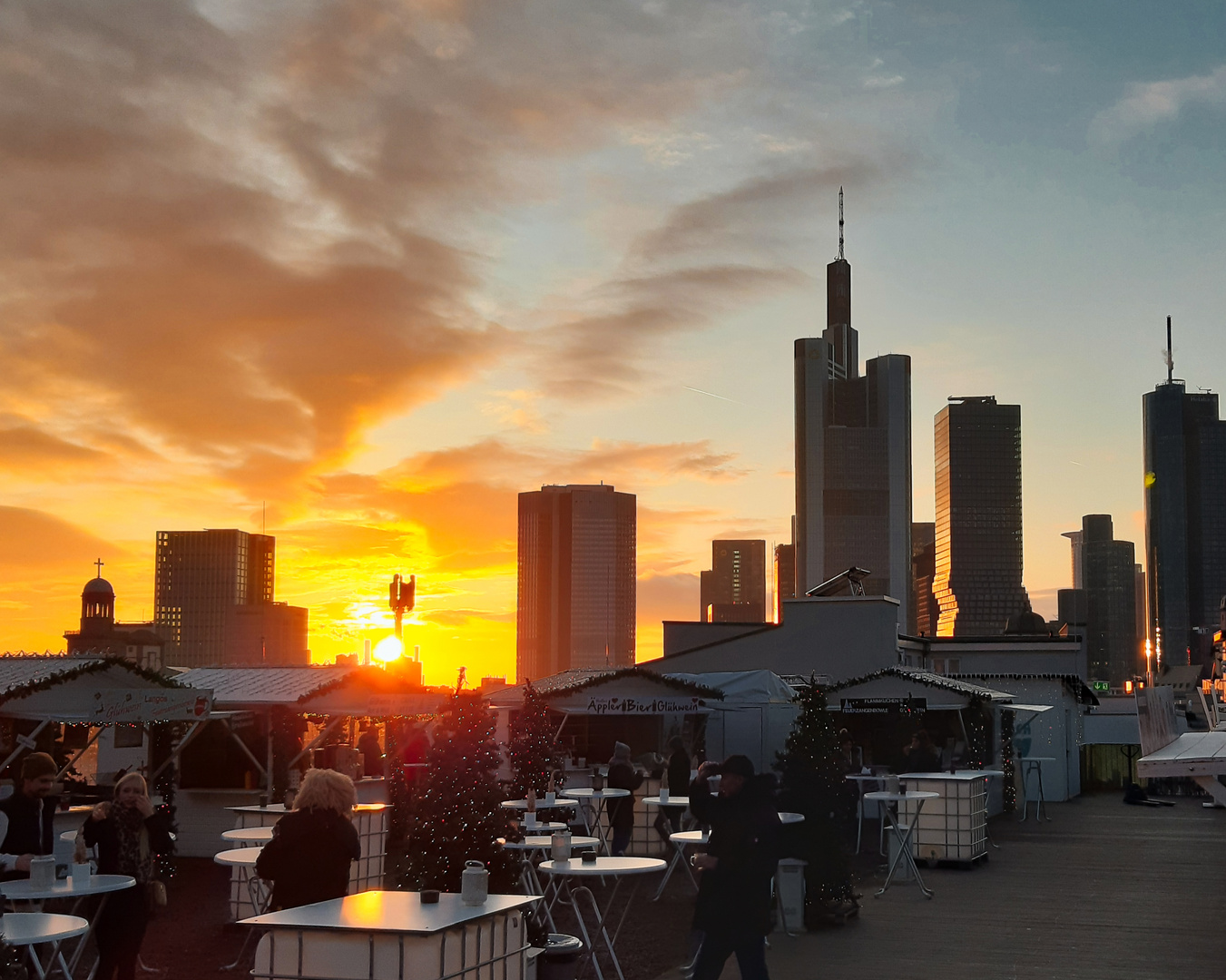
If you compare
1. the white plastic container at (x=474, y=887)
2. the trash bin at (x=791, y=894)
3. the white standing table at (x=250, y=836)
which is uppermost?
the white plastic container at (x=474, y=887)

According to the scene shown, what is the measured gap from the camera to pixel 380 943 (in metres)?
6.87

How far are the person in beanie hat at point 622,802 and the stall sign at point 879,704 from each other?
9144 millimetres

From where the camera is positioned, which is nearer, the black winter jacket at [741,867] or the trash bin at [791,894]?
the black winter jacket at [741,867]

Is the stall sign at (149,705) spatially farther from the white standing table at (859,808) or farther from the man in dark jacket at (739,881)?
the man in dark jacket at (739,881)

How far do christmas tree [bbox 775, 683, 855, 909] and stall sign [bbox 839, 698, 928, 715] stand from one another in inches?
458

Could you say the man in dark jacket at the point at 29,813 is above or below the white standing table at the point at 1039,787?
above

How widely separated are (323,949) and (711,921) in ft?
9.92

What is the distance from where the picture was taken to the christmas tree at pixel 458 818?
10188mm


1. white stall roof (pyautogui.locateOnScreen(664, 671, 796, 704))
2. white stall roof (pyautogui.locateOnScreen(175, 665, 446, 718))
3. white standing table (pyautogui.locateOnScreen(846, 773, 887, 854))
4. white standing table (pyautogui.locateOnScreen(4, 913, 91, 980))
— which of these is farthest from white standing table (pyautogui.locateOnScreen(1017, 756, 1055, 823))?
white standing table (pyautogui.locateOnScreen(4, 913, 91, 980))

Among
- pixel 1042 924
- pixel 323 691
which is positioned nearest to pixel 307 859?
pixel 1042 924

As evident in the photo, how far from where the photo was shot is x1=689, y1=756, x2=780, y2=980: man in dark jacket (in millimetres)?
9008

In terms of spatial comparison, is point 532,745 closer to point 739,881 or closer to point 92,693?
point 92,693

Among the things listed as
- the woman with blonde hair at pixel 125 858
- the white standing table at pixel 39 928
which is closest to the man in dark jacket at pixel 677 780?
the woman with blonde hair at pixel 125 858

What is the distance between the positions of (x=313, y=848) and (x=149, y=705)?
11838mm
